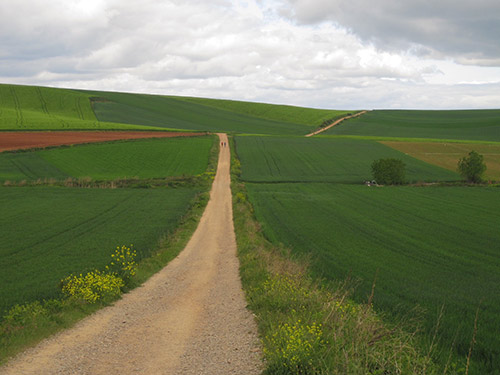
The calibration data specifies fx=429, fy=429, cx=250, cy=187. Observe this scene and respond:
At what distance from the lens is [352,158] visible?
72.3 metres

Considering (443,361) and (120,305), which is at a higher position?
(443,361)

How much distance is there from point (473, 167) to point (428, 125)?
268 feet

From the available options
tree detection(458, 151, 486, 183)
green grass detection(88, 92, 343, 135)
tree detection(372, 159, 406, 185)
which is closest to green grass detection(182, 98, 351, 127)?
Answer: green grass detection(88, 92, 343, 135)

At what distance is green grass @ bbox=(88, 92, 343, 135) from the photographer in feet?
386

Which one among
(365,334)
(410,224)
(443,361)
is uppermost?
(365,334)

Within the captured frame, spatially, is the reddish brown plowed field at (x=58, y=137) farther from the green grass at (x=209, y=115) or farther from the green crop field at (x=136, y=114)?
the green grass at (x=209, y=115)

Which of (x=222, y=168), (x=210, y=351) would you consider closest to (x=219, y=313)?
(x=210, y=351)

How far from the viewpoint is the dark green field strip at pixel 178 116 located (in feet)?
381

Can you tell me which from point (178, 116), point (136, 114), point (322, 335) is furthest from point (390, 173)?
point (178, 116)

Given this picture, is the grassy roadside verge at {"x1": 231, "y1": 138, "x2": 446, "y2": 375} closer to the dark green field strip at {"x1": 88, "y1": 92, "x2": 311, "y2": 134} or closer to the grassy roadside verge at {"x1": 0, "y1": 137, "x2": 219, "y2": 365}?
the grassy roadside verge at {"x1": 0, "y1": 137, "x2": 219, "y2": 365}

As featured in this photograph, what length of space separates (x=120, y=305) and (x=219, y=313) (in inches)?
139

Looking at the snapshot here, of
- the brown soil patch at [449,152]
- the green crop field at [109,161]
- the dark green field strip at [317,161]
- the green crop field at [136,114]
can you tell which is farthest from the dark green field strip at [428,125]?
the green crop field at [109,161]

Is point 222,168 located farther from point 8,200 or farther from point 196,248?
point 196,248

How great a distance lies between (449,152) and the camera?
78438 mm
